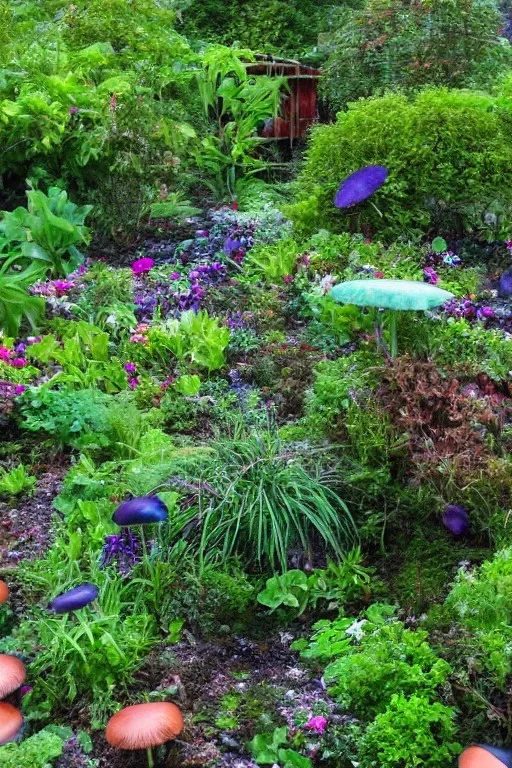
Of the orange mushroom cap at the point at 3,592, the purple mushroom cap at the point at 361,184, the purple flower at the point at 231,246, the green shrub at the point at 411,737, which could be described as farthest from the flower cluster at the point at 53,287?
the green shrub at the point at 411,737

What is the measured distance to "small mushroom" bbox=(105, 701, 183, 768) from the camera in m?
2.50

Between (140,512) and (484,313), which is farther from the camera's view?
(484,313)

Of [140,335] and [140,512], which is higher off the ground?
[140,512]

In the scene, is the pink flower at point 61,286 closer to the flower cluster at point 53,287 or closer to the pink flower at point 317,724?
the flower cluster at point 53,287

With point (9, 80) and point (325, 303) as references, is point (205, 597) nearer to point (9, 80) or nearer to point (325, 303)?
point (325, 303)

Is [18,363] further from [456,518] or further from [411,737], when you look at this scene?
[411,737]

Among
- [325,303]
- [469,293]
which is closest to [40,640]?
[325,303]

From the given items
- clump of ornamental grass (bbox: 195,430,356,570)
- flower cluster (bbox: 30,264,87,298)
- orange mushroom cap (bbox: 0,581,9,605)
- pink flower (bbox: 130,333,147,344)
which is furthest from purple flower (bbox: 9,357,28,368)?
orange mushroom cap (bbox: 0,581,9,605)

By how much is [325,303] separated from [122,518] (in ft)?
7.89

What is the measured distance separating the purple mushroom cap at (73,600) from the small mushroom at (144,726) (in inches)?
17.3

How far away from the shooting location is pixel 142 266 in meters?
6.10

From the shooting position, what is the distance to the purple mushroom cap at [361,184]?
580 centimetres

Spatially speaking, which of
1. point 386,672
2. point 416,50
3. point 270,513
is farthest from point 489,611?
point 416,50

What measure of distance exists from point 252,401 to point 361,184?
80.8 inches
